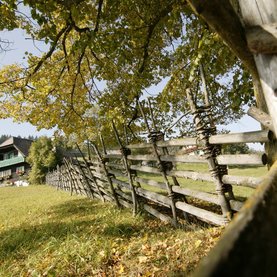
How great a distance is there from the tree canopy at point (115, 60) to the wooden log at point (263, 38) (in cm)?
267

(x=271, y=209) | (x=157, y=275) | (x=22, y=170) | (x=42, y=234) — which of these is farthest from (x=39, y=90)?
(x=22, y=170)

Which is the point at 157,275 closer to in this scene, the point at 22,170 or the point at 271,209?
the point at 271,209

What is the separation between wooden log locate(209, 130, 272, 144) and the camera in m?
3.36

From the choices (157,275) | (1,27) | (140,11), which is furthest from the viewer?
(140,11)

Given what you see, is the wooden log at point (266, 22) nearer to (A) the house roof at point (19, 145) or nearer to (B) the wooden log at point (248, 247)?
(B) the wooden log at point (248, 247)

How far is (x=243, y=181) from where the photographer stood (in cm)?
418

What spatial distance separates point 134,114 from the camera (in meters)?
11.2

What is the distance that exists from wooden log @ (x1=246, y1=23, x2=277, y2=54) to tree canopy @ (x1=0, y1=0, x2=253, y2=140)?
2.67m

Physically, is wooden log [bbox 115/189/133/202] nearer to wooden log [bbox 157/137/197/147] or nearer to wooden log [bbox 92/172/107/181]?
wooden log [bbox 92/172/107/181]

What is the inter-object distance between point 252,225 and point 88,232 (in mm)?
5623

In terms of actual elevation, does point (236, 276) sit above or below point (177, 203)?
above

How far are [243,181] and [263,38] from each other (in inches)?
101

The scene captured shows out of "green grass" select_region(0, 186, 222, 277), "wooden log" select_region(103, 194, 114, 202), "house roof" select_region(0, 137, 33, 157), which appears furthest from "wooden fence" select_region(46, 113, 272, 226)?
"house roof" select_region(0, 137, 33, 157)

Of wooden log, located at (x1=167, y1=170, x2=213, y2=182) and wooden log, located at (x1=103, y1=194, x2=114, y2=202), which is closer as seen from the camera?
wooden log, located at (x1=167, y1=170, x2=213, y2=182)
